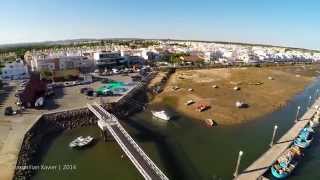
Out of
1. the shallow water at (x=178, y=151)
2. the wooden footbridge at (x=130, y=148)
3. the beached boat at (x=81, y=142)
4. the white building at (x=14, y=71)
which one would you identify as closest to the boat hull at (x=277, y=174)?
the shallow water at (x=178, y=151)

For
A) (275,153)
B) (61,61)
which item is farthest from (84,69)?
(275,153)

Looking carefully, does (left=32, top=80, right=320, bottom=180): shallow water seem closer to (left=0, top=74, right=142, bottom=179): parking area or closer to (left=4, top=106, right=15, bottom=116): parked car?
(left=0, top=74, right=142, bottom=179): parking area

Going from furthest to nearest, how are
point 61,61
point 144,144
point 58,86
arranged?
point 61,61, point 58,86, point 144,144

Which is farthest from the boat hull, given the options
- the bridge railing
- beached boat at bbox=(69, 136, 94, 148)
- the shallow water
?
beached boat at bbox=(69, 136, 94, 148)

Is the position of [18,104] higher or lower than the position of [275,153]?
higher

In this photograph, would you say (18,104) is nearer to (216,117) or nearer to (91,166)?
(91,166)

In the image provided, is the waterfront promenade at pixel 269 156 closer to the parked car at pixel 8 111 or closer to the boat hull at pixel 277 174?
the boat hull at pixel 277 174

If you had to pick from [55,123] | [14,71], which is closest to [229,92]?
[55,123]
